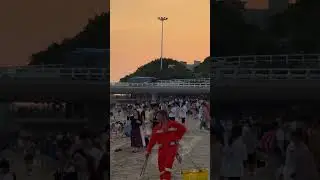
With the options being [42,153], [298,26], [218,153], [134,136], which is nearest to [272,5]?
[298,26]

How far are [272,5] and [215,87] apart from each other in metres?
0.99

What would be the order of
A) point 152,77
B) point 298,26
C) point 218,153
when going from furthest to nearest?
point 152,77 → point 218,153 → point 298,26

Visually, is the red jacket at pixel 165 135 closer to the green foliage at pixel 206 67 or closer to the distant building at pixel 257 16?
the green foliage at pixel 206 67

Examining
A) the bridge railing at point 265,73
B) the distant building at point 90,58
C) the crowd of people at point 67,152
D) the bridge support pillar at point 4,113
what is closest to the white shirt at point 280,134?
the bridge railing at point 265,73

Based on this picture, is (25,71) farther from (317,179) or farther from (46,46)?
(317,179)

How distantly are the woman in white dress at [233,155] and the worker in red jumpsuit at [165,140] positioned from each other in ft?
3.26

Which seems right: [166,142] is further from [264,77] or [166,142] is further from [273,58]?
[273,58]

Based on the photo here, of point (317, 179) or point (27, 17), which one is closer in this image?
point (317, 179)

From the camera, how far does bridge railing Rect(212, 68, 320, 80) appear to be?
19.5 ft

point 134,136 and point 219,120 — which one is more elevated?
point 219,120

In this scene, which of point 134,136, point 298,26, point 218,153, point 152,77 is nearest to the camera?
point 298,26

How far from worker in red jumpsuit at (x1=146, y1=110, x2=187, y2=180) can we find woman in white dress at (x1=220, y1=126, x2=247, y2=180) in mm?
993

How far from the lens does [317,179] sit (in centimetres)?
562

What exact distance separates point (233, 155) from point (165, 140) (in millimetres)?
1156
